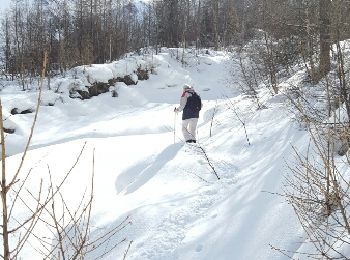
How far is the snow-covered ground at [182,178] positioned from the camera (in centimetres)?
454

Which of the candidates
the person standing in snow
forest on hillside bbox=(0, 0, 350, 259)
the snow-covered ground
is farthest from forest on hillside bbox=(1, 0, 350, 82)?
the person standing in snow

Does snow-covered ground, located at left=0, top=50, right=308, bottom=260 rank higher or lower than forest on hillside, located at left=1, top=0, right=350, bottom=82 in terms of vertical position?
lower

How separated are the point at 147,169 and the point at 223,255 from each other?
11.6 feet

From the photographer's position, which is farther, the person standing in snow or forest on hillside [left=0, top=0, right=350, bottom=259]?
the person standing in snow

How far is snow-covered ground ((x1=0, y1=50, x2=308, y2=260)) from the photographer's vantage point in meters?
4.54

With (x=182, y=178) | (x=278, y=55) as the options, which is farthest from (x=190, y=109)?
(x=278, y=55)

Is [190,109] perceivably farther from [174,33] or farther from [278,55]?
[174,33]

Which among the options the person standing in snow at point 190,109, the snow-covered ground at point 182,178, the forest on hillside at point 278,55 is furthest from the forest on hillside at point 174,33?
the person standing in snow at point 190,109

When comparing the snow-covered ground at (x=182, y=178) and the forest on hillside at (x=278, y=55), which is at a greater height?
the forest on hillside at (x=278, y=55)

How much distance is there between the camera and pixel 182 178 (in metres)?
6.67

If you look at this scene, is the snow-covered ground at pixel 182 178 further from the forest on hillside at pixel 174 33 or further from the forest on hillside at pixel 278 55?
the forest on hillside at pixel 174 33

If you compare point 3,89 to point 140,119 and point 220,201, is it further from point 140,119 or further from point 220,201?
point 220,201

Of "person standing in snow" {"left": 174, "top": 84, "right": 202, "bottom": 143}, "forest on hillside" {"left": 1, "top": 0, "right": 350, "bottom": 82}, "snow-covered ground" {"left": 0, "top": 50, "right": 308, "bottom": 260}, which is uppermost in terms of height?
"forest on hillside" {"left": 1, "top": 0, "right": 350, "bottom": 82}

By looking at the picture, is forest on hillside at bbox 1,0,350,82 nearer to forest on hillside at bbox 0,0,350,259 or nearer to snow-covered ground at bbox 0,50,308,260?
forest on hillside at bbox 0,0,350,259
